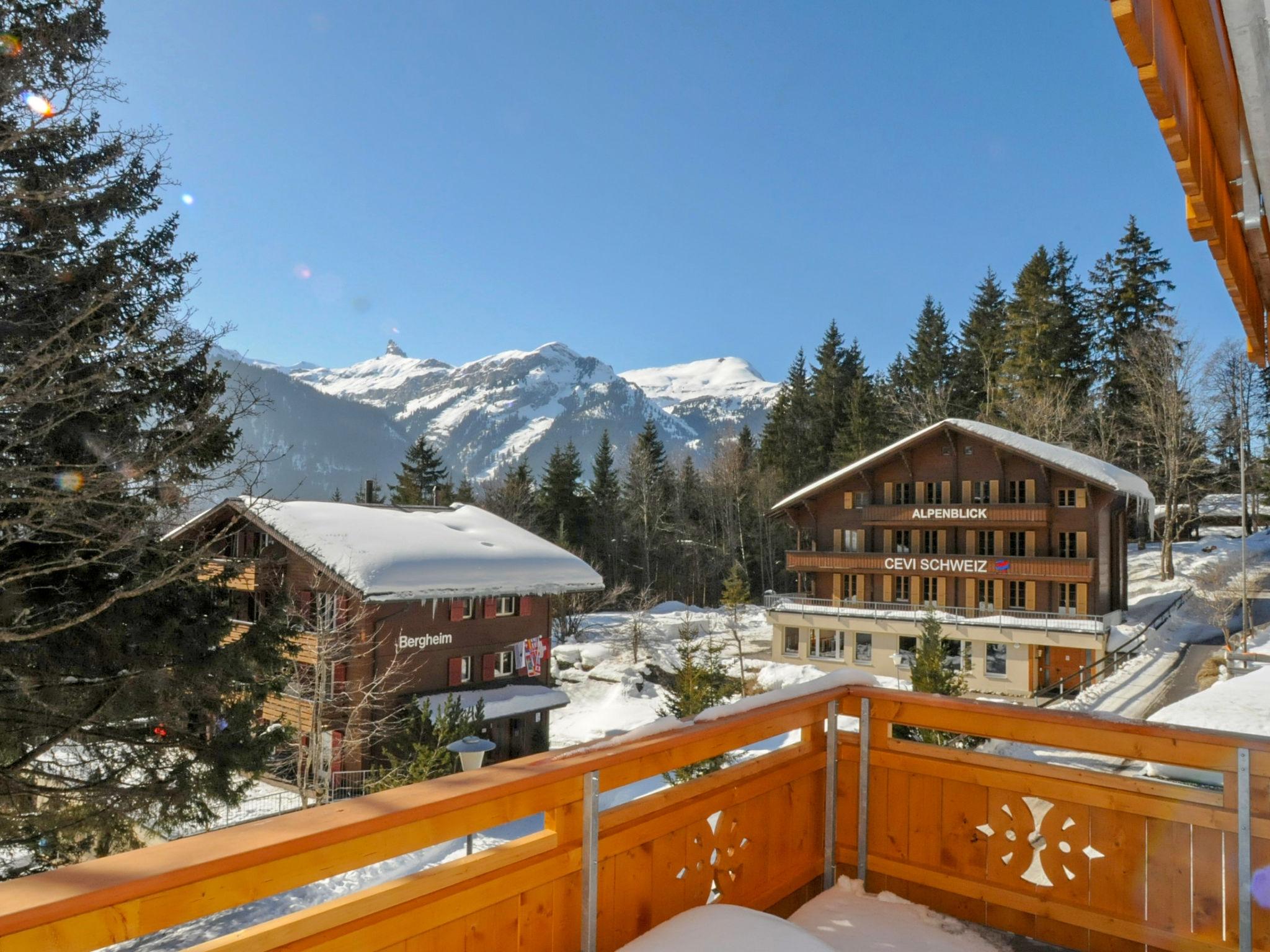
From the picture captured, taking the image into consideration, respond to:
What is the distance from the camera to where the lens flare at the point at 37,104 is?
7.16 meters

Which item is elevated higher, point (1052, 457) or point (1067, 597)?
point (1052, 457)

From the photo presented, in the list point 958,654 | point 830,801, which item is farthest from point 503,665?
point 830,801

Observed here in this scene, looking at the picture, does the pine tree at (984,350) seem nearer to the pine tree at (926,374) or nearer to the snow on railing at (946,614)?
the pine tree at (926,374)

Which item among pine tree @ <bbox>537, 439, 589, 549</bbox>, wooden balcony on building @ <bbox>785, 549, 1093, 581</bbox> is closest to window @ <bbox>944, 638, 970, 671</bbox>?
wooden balcony on building @ <bbox>785, 549, 1093, 581</bbox>

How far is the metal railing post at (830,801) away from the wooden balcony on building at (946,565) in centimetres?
2189

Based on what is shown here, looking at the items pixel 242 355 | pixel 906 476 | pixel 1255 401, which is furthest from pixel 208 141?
pixel 1255 401

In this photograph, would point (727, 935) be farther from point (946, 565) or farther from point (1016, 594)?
point (1016, 594)

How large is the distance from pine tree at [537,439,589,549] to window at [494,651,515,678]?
61.8 ft

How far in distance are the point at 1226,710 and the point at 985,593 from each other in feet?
49.7

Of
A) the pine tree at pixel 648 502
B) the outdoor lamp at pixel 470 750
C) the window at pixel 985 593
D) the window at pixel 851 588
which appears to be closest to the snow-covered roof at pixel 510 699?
the outdoor lamp at pixel 470 750

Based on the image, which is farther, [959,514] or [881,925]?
[959,514]

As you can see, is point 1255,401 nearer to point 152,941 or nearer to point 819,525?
point 819,525

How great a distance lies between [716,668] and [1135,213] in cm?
3098

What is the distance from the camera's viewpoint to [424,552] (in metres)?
17.3
